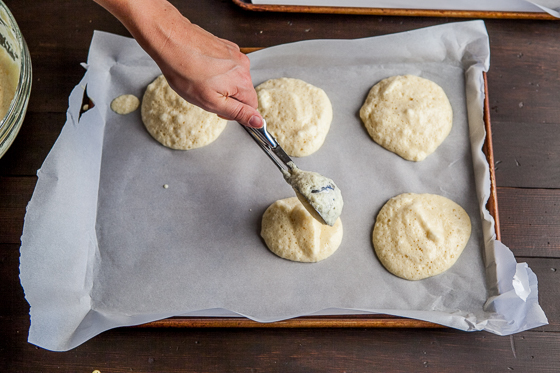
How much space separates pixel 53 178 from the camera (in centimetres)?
129

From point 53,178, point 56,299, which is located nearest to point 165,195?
point 53,178

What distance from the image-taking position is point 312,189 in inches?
47.4

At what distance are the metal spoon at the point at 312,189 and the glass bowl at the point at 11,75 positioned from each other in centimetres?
68

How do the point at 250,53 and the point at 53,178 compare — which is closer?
the point at 53,178

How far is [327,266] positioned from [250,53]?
75 centimetres

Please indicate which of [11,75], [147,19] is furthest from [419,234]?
[11,75]

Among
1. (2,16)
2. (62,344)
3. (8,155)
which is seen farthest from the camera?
(8,155)

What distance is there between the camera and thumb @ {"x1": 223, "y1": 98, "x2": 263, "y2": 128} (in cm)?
113

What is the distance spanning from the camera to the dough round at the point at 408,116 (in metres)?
1.42

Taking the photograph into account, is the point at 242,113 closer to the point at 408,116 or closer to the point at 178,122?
the point at 178,122

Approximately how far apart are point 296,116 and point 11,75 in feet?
2.93

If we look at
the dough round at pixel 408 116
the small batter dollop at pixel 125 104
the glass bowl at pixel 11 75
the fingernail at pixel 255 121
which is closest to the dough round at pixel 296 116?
the dough round at pixel 408 116

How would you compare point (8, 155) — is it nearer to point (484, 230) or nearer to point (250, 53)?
point (250, 53)

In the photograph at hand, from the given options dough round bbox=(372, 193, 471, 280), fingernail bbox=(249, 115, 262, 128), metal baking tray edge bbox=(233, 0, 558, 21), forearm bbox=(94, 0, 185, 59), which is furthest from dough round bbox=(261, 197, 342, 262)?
metal baking tray edge bbox=(233, 0, 558, 21)
